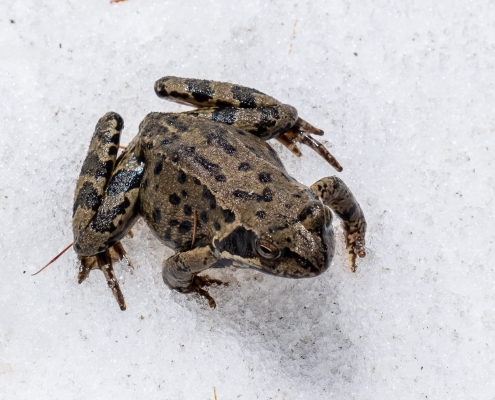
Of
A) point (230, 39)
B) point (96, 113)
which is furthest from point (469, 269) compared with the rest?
point (96, 113)

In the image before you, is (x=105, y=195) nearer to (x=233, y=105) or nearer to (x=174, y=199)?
(x=174, y=199)

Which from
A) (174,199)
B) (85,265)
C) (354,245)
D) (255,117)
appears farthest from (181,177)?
(354,245)

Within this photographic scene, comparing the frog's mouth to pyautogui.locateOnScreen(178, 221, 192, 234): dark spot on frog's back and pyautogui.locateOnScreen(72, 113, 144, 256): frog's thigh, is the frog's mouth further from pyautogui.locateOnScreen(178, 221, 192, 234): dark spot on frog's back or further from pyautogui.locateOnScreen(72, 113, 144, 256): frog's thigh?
pyautogui.locateOnScreen(72, 113, 144, 256): frog's thigh

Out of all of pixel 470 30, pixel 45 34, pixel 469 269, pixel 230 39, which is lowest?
pixel 469 269

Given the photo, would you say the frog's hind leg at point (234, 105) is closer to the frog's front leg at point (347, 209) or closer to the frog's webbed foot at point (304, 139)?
the frog's webbed foot at point (304, 139)

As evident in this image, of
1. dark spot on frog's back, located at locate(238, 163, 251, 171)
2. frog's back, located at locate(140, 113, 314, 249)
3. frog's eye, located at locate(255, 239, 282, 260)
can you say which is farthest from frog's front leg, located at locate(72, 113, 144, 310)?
frog's eye, located at locate(255, 239, 282, 260)

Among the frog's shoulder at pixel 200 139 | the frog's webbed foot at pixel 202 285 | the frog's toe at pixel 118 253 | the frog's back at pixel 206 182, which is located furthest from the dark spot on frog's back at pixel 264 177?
the frog's toe at pixel 118 253

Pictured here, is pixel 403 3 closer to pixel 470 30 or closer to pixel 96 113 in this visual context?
pixel 470 30
